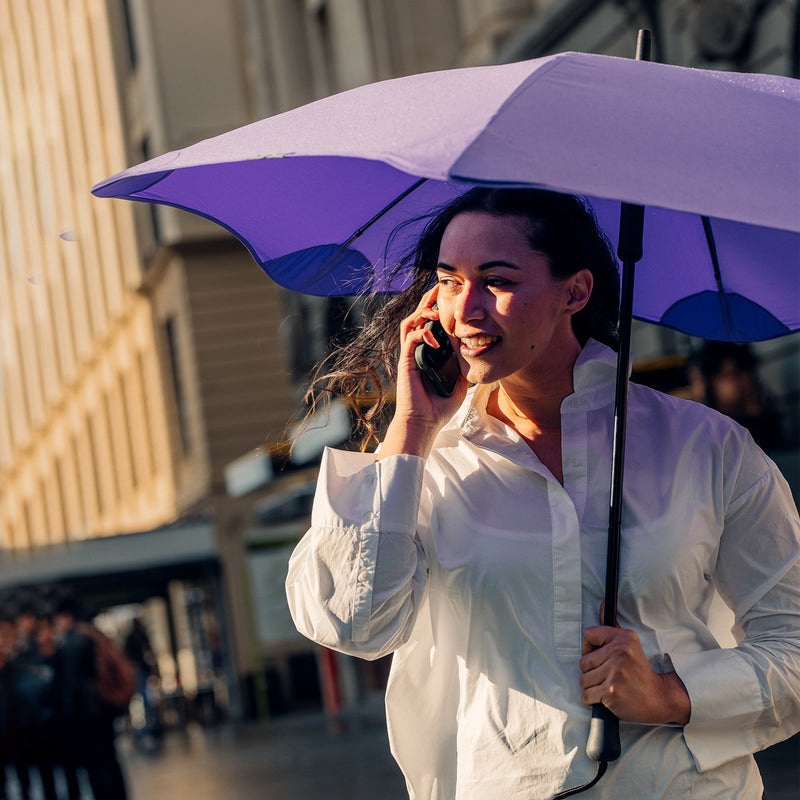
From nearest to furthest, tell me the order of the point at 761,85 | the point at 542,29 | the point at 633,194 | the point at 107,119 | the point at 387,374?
the point at 633,194 → the point at 761,85 → the point at 387,374 → the point at 542,29 → the point at 107,119

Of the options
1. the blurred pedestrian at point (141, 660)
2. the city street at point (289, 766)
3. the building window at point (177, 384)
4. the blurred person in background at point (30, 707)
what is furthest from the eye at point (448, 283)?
the building window at point (177, 384)

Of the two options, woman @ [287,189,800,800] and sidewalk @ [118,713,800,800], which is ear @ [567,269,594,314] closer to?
woman @ [287,189,800,800]

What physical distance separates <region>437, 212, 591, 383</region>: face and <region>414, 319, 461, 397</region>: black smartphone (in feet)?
0.29

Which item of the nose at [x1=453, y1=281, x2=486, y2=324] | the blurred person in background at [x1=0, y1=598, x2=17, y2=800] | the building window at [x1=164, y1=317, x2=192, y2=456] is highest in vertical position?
the nose at [x1=453, y1=281, x2=486, y2=324]

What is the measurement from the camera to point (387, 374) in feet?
9.05

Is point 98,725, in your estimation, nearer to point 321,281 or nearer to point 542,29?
point 321,281

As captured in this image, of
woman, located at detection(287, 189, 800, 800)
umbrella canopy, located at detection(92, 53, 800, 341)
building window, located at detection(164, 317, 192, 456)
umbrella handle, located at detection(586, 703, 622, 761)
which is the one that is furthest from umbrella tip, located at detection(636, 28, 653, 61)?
building window, located at detection(164, 317, 192, 456)

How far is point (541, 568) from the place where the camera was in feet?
7.46

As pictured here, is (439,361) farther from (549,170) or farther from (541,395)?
(549,170)

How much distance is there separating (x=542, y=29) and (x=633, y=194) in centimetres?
1365

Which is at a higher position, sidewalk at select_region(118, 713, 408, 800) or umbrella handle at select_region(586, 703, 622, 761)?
umbrella handle at select_region(586, 703, 622, 761)

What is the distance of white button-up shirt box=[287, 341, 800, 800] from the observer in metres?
2.27

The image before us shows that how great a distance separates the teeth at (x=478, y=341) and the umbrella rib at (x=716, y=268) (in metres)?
0.86

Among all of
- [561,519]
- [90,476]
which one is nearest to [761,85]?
[561,519]
